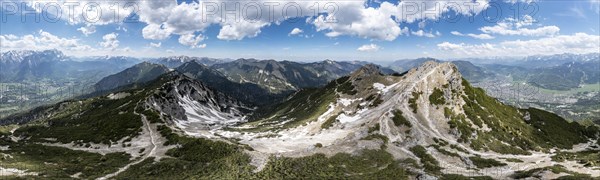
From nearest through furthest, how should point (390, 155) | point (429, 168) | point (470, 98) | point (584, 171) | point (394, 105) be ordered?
point (584, 171)
point (429, 168)
point (390, 155)
point (394, 105)
point (470, 98)

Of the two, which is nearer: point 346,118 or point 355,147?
point 355,147

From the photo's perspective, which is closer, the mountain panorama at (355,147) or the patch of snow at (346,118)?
the mountain panorama at (355,147)

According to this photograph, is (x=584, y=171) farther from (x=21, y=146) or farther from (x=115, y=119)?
(x=21, y=146)

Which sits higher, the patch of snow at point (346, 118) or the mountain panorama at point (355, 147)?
the patch of snow at point (346, 118)

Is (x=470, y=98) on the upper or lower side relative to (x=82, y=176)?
upper

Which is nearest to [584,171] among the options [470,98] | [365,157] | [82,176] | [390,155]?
[390,155]

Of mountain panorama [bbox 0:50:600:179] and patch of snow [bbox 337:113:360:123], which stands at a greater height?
patch of snow [bbox 337:113:360:123]

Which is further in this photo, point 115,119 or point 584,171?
point 115,119

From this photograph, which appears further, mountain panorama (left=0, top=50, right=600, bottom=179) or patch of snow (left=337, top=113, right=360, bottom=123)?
patch of snow (left=337, top=113, right=360, bottom=123)

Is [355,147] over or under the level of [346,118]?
under

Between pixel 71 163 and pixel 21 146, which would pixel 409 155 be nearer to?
pixel 71 163

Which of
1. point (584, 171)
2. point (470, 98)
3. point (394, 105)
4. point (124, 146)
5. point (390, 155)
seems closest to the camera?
point (584, 171)
